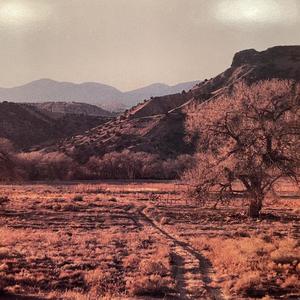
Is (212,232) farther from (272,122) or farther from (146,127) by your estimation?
(146,127)

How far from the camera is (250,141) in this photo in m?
33.2

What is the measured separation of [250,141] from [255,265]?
1547 cm

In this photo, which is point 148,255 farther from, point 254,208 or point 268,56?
point 268,56

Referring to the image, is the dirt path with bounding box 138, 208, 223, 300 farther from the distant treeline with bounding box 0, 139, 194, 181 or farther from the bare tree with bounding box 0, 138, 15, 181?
the distant treeline with bounding box 0, 139, 194, 181

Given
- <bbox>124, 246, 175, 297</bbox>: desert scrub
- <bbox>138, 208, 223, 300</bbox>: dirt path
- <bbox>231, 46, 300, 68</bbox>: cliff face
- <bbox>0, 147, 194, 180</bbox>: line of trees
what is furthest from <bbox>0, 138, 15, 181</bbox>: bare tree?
<bbox>231, 46, 300, 68</bbox>: cliff face

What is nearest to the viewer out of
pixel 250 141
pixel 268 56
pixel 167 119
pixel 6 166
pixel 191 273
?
pixel 191 273

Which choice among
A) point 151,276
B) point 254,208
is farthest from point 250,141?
point 151,276

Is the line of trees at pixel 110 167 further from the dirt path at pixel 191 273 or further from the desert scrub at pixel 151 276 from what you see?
the desert scrub at pixel 151 276

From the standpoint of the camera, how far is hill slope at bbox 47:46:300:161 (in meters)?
104

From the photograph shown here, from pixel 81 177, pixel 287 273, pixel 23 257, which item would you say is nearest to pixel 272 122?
pixel 287 273

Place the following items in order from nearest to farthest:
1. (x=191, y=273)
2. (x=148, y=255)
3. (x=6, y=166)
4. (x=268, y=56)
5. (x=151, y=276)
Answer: (x=151, y=276) → (x=191, y=273) → (x=148, y=255) → (x=6, y=166) → (x=268, y=56)

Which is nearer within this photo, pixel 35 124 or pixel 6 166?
pixel 6 166

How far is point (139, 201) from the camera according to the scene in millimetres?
49344

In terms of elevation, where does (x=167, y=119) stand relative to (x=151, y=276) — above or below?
above
